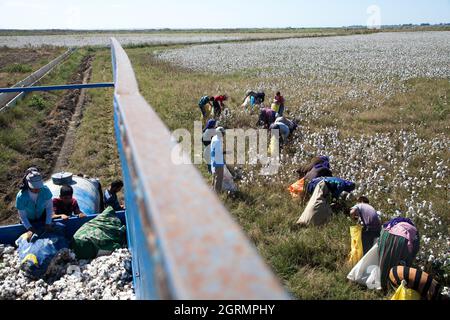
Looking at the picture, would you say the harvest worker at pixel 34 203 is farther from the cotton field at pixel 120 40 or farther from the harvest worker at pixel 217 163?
the cotton field at pixel 120 40

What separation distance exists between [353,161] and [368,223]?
150 inches

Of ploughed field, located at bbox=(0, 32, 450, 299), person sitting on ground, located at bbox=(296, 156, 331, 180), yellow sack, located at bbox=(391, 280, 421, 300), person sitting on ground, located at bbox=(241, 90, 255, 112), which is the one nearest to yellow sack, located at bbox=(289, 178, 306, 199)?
ploughed field, located at bbox=(0, 32, 450, 299)

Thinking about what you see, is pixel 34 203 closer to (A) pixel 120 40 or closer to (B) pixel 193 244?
(B) pixel 193 244

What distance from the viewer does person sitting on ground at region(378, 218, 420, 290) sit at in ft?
15.8

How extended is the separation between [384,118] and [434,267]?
330 inches

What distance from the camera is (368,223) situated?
18.1 feet

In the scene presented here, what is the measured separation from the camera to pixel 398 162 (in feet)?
29.5

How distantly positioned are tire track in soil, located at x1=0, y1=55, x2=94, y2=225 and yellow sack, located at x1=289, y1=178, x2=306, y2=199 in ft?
17.1

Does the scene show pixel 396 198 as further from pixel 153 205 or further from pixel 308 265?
pixel 153 205

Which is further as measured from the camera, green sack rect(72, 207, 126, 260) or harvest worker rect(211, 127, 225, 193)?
harvest worker rect(211, 127, 225, 193)

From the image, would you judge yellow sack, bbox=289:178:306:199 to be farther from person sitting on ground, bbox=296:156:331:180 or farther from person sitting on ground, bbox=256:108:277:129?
person sitting on ground, bbox=256:108:277:129

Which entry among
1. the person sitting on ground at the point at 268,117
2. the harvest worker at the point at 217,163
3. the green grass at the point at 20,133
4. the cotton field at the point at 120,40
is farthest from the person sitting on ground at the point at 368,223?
the cotton field at the point at 120,40
